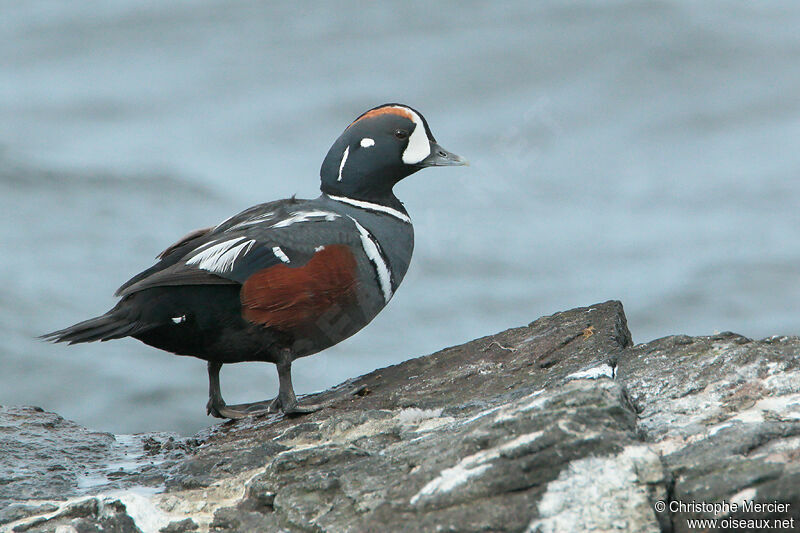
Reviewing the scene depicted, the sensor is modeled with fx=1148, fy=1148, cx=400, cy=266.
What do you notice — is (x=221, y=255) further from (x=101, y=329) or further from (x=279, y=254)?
(x=101, y=329)

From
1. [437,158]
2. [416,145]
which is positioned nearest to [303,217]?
[416,145]

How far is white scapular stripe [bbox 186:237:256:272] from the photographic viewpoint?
581 centimetres

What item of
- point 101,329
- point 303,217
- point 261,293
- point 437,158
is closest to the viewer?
point 101,329

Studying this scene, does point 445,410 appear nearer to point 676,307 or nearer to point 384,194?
point 384,194

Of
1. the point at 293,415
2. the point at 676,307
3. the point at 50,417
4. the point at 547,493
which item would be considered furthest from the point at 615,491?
the point at 676,307

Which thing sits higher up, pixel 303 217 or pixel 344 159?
pixel 344 159

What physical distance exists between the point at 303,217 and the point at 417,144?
1143 millimetres

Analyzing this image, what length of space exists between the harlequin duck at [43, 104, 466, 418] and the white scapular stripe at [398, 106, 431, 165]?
75cm

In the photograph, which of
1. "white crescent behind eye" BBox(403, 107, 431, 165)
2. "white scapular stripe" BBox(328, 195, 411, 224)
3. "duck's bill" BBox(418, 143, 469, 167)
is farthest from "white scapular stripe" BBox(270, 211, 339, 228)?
"duck's bill" BBox(418, 143, 469, 167)

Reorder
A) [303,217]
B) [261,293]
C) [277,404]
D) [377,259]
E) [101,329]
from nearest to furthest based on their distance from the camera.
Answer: [101,329], [261,293], [277,404], [303,217], [377,259]

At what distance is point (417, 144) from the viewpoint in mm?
7027

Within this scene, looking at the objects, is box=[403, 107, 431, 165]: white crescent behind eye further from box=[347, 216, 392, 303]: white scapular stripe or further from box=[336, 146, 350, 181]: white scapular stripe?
box=[347, 216, 392, 303]: white scapular stripe

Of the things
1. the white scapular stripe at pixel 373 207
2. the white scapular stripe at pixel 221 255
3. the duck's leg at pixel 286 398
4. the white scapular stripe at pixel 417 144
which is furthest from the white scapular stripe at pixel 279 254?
the white scapular stripe at pixel 417 144

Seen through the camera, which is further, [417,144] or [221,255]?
[417,144]
